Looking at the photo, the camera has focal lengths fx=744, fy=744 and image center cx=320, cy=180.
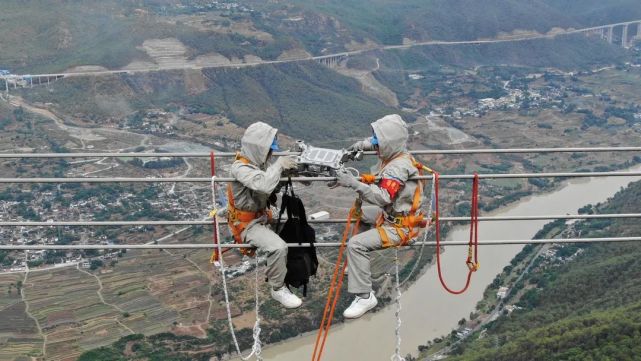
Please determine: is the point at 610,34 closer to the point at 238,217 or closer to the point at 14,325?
the point at 14,325

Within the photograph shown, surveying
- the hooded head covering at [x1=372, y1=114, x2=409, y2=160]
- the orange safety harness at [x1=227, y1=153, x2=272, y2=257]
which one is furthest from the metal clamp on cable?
→ the orange safety harness at [x1=227, y1=153, x2=272, y2=257]

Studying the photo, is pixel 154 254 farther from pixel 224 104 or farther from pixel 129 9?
pixel 129 9

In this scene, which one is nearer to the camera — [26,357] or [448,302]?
[26,357]

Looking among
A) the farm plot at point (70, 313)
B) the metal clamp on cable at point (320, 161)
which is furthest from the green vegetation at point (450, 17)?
the metal clamp on cable at point (320, 161)

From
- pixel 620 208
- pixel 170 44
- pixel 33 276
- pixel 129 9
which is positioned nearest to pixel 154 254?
pixel 33 276

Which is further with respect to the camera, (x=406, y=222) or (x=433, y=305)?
(x=433, y=305)

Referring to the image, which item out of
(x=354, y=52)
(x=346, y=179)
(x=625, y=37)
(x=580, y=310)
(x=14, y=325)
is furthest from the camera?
(x=625, y=37)

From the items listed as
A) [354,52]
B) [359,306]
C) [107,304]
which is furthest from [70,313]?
[354,52]
